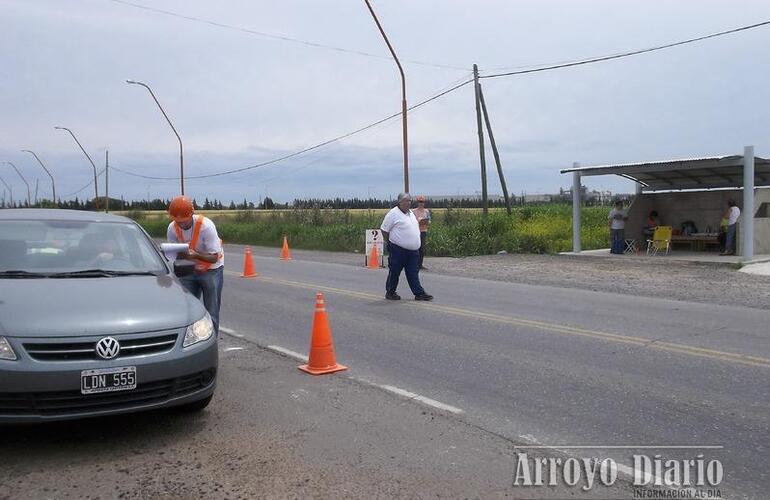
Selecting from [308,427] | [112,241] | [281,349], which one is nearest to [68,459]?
[308,427]

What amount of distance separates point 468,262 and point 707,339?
41.5ft

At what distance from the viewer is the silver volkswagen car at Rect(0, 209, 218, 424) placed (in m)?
4.24

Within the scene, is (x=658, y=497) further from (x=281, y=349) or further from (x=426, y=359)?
(x=281, y=349)

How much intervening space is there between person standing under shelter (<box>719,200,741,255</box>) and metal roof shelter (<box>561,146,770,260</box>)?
79 cm

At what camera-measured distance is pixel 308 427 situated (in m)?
5.08

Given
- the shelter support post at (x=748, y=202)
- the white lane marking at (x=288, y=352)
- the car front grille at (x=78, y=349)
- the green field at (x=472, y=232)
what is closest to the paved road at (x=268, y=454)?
A: the car front grille at (x=78, y=349)

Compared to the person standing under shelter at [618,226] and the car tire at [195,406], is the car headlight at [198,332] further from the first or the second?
the person standing under shelter at [618,226]

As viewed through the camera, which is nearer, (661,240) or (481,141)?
(661,240)

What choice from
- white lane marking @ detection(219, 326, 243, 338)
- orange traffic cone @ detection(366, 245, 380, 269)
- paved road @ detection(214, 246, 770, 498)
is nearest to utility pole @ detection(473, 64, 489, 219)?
orange traffic cone @ detection(366, 245, 380, 269)

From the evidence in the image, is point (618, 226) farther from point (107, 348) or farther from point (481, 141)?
point (107, 348)

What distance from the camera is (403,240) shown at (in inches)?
439

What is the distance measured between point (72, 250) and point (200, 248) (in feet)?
4.34

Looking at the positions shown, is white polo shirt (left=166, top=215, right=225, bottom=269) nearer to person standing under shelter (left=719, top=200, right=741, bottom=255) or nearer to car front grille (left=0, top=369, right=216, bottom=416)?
car front grille (left=0, top=369, right=216, bottom=416)

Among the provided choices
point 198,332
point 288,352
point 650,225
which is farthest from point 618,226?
point 198,332
